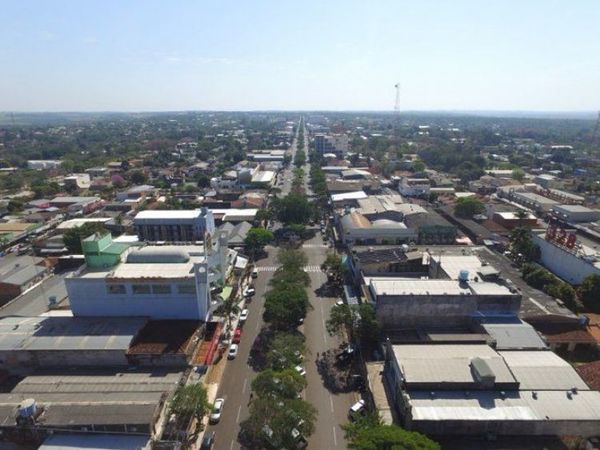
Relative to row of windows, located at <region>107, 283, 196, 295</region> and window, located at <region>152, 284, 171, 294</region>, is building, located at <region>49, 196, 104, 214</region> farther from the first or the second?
window, located at <region>152, 284, 171, 294</region>

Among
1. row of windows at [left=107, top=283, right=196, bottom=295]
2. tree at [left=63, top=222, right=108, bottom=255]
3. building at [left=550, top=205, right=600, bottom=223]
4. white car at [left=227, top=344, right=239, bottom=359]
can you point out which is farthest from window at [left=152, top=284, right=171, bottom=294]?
building at [left=550, top=205, right=600, bottom=223]

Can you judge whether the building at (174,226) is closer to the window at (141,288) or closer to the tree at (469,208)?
the window at (141,288)

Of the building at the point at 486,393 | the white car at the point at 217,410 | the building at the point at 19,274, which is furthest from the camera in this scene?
the building at the point at 19,274

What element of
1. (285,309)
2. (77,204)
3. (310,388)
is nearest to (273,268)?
(285,309)

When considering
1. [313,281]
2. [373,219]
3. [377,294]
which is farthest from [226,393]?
[373,219]

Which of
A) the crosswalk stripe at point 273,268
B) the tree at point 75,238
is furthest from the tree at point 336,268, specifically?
the tree at point 75,238

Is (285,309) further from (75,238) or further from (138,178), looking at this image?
(138,178)

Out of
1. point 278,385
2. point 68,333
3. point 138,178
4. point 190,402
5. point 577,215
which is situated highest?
point 138,178
